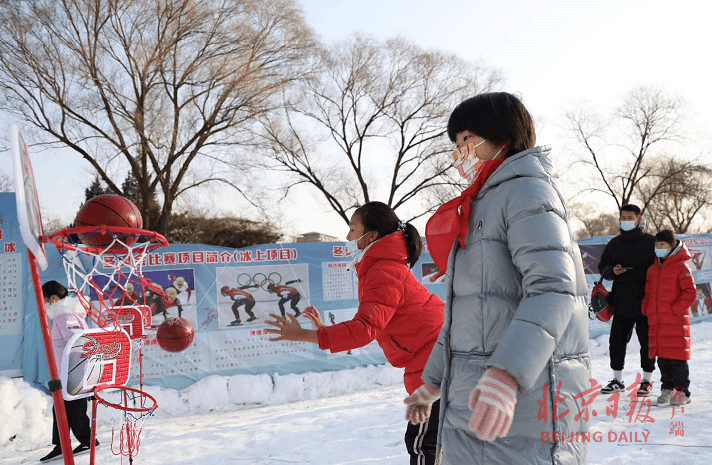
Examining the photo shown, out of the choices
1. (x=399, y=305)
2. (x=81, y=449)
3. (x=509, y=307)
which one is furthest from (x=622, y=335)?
(x=81, y=449)

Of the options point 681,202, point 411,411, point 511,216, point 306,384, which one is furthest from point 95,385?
point 681,202

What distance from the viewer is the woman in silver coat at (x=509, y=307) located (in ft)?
4.97

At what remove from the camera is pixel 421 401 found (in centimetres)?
211

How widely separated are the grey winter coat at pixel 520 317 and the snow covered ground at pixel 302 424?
3073mm

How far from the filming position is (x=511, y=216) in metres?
1.68

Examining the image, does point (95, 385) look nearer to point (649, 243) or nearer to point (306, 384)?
point (306, 384)

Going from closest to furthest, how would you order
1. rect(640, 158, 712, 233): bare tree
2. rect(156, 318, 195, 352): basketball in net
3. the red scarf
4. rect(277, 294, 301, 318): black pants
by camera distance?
the red scarf < rect(156, 318, 195, 352): basketball in net < rect(277, 294, 301, 318): black pants < rect(640, 158, 712, 233): bare tree

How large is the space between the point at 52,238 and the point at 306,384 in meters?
5.41

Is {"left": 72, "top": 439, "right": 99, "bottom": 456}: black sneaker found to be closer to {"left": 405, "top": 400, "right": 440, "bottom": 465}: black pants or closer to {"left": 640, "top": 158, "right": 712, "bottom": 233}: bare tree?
{"left": 405, "top": 400, "right": 440, "bottom": 465}: black pants

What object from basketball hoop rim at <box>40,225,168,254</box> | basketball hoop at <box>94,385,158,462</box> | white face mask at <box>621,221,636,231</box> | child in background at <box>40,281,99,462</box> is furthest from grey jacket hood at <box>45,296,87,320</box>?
white face mask at <box>621,221,636,231</box>

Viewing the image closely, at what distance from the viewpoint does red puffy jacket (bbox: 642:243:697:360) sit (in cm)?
576

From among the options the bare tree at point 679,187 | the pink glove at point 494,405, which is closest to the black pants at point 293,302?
the pink glove at point 494,405

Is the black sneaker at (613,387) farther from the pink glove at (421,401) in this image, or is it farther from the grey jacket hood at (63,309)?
the grey jacket hood at (63,309)

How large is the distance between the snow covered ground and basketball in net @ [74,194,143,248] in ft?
7.90
